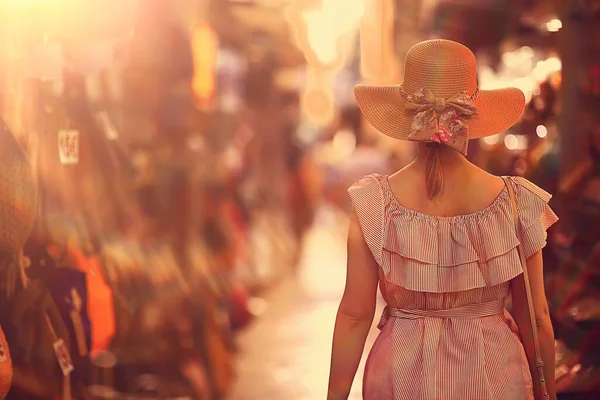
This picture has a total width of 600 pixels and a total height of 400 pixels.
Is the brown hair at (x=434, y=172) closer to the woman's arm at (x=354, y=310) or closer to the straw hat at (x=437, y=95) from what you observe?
the straw hat at (x=437, y=95)

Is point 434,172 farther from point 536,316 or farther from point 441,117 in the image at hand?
point 536,316

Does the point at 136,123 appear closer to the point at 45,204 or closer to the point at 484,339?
the point at 45,204

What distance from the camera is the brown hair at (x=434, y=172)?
1.92 m

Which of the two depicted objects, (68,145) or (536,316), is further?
(68,145)

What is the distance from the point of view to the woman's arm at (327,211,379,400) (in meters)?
1.99

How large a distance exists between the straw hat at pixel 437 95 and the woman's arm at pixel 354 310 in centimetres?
27

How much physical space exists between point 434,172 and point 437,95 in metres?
0.19

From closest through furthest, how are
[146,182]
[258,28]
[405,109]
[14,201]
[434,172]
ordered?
[434,172], [405,109], [14,201], [146,182], [258,28]

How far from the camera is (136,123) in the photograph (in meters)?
6.04

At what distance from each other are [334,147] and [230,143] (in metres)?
1.60

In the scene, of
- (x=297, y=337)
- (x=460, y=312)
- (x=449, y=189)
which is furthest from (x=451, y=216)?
(x=297, y=337)

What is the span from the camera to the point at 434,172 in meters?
→ 1.92

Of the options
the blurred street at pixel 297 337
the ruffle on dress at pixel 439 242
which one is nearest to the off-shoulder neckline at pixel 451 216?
the ruffle on dress at pixel 439 242

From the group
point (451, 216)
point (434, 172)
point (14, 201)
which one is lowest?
point (14, 201)
